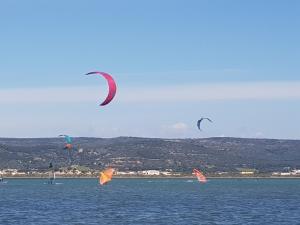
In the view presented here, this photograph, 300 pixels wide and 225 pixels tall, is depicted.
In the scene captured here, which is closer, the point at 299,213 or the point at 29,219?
the point at 29,219

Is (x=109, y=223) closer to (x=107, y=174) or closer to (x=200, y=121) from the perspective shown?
(x=200, y=121)

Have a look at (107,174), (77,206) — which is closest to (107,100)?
(77,206)

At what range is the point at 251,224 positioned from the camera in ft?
242

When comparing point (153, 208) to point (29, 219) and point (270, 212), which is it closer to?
point (270, 212)

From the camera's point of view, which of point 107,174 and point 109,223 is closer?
point 109,223

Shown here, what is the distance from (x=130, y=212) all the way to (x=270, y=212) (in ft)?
51.8

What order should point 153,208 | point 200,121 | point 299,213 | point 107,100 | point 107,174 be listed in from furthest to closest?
1. point 107,174
2. point 200,121
3. point 153,208
4. point 299,213
5. point 107,100

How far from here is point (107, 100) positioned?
72312mm

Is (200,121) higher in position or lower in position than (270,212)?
higher

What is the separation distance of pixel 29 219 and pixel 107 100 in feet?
50.0

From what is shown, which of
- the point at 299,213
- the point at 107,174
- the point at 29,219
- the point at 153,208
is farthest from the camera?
the point at 107,174

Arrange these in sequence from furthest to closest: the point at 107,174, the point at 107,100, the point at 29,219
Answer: the point at 107,174 → the point at 29,219 → the point at 107,100

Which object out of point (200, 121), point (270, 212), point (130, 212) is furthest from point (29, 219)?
point (200, 121)

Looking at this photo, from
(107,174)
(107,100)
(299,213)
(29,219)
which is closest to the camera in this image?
(107,100)
